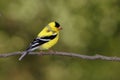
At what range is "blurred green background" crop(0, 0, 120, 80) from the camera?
12.5 metres

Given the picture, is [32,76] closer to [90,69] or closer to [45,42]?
[90,69]

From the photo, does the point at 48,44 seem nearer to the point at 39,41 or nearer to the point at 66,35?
the point at 39,41

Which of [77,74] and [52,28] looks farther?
[77,74]

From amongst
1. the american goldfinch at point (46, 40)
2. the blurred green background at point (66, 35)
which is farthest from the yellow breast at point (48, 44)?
the blurred green background at point (66, 35)

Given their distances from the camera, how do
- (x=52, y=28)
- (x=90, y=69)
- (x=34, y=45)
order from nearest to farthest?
(x=34, y=45) → (x=52, y=28) → (x=90, y=69)

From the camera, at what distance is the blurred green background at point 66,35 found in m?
12.5

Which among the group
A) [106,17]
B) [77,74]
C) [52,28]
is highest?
[52,28]

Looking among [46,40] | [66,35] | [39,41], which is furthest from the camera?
[66,35]

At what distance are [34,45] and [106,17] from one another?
718 centimetres

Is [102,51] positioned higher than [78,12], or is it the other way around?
[78,12]

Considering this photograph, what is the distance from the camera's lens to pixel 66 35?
1235 cm

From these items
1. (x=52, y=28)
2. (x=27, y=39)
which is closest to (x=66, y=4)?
(x=27, y=39)

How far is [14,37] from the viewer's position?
518 inches

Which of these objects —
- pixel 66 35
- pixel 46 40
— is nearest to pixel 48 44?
pixel 46 40
